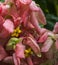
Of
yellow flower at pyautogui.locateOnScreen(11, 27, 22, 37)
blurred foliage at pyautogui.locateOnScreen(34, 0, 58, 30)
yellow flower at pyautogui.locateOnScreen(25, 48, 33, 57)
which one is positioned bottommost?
blurred foliage at pyautogui.locateOnScreen(34, 0, 58, 30)

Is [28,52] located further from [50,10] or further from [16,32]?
[50,10]

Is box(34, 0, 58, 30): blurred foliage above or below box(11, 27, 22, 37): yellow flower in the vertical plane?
below

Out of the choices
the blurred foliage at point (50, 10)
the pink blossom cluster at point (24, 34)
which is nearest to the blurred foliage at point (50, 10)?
the blurred foliage at point (50, 10)

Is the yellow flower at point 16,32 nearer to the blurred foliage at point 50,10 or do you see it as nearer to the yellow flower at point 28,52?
the yellow flower at point 28,52

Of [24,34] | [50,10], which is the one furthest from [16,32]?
[50,10]

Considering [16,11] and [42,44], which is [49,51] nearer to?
[42,44]

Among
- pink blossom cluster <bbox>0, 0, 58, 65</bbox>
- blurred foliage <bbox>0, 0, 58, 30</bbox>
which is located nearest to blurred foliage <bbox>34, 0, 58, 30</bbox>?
blurred foliage <bbox>0, 0, 58, 30</bbox>

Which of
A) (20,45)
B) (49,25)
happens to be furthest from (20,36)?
(49,25)

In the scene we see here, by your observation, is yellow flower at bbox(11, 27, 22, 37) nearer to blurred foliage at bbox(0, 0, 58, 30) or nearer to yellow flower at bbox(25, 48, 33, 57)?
yellow flower at bbox(25, 48, 33, 57)
